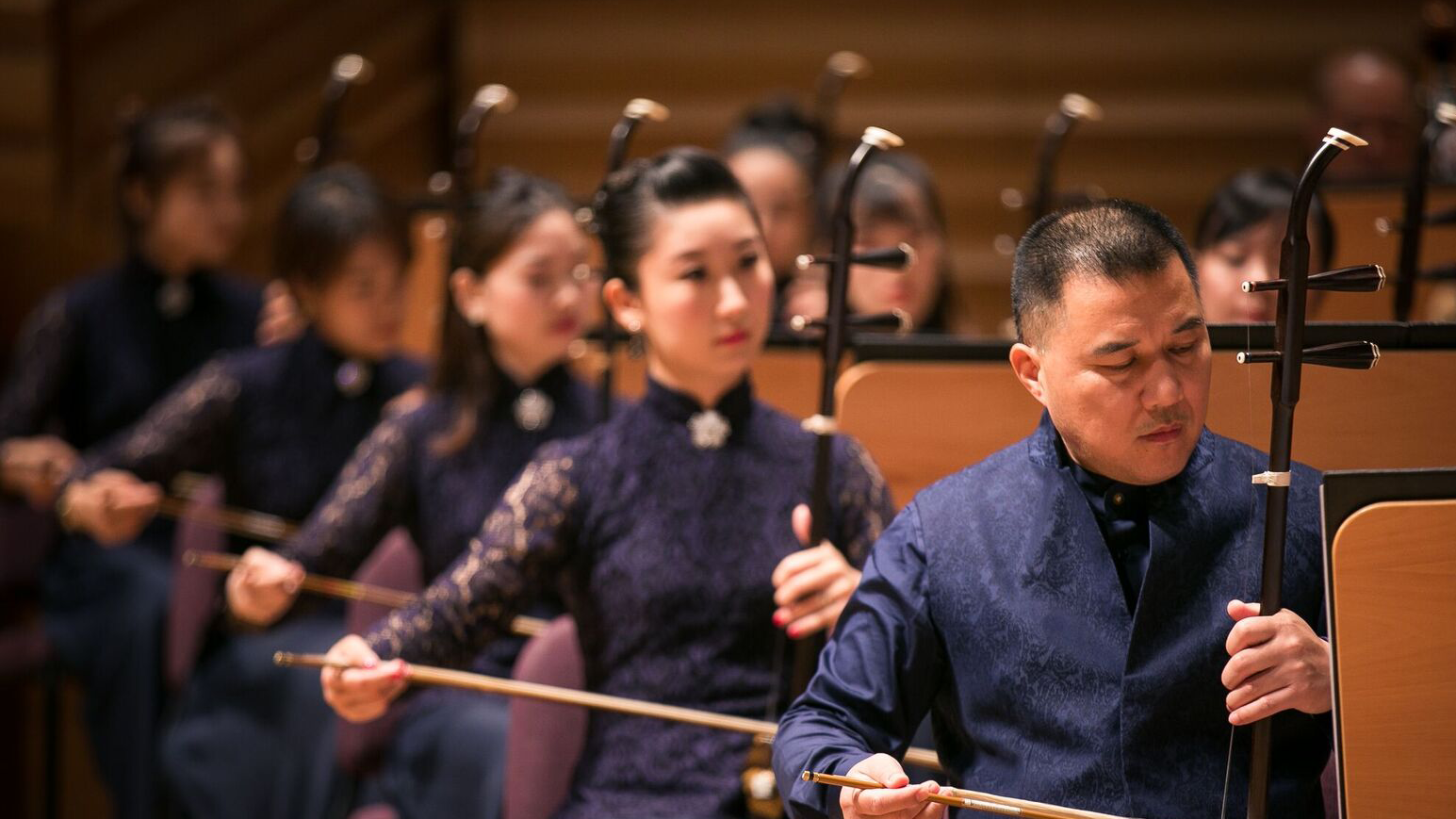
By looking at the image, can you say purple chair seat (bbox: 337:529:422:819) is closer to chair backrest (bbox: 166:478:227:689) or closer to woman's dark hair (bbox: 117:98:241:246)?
chair backrest (bbox: 166:478:227:689)

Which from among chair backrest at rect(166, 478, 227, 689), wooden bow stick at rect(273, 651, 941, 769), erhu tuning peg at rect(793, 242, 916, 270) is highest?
erhu tuning peg at rect(793, 242, 916, 270)

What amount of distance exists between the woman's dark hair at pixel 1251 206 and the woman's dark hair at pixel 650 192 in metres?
0.79

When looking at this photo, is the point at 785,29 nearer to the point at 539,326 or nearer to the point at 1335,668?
the point at 539,326

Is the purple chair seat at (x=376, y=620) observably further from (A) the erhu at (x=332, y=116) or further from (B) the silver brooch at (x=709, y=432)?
(A) the erhu at (x=332, y=116)

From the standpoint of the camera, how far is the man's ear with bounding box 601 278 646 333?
6.88 ft

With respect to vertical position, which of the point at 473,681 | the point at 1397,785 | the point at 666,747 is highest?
the point at 1397,785

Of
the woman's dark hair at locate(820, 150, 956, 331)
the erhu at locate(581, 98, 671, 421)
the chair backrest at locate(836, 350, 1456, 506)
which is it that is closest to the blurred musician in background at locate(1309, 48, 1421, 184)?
the woman's dark hair at locate(820, 150, 956, 331)

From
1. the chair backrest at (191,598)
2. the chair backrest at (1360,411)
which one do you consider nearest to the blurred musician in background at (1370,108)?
the chair backrest at (1360,411)

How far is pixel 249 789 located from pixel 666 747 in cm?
120

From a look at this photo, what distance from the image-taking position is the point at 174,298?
364 centimetres

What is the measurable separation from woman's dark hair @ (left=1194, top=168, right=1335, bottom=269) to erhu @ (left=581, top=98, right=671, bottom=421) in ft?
2.81

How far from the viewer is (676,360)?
2.03 metres

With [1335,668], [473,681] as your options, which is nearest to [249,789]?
[473,681]

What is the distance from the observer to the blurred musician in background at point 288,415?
2.94m
